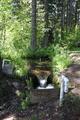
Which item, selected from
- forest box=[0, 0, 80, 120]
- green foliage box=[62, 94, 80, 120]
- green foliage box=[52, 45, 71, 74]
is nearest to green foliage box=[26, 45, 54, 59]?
forest box=[0, 0, 80, 120]

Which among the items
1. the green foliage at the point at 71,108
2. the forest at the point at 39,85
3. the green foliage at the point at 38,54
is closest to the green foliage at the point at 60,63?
the forest at the point at 39,85

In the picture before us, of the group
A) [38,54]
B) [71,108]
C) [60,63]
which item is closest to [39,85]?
[60,63]

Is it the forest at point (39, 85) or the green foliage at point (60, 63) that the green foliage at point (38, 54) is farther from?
the green foliage at point (60, 63)

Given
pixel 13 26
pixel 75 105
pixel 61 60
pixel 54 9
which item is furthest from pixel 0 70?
pixel 54 9

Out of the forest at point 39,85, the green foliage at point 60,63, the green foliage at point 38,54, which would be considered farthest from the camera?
the green foliage at point 38,54

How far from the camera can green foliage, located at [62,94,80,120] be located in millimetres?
5668

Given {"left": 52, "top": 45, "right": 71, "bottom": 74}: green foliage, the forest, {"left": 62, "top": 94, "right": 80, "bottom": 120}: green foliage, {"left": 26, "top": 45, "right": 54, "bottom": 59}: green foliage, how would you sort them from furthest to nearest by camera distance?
{"left": 26, "top": 45, "right": 54, "bottom": 59}: green foliage
{"left": 52, "top": 45, "right": 71, "bottom": 74}: green foliage
the forest
{"left": 62, "top": 94, "right": 80, "bottom": 120}: green foliage

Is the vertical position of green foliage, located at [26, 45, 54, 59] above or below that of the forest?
above

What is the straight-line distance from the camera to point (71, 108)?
576 centimetres

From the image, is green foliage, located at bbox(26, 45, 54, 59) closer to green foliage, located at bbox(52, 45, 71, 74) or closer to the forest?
the forest

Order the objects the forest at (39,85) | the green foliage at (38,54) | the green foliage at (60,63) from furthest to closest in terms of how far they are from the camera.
Result: the green foliage at (38,54) → the green foliage at (60,63) → the forest at (39,85)

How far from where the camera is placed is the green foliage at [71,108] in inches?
223

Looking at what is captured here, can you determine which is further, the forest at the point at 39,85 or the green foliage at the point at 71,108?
the forest at the point at 39,85

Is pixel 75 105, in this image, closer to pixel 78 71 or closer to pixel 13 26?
pixel 78 71
